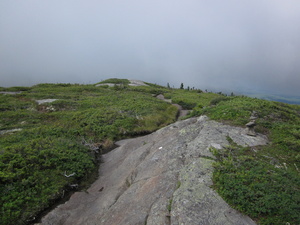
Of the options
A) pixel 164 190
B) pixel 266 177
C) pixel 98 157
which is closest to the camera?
pixel 266 177

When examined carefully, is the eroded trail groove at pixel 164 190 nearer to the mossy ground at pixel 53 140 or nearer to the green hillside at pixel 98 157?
the green hillside at pixel 98 157

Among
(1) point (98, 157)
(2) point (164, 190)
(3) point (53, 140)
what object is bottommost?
(1) point (98, 157)

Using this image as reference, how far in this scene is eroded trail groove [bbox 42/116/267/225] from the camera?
28.1 ft

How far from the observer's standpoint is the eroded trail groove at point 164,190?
8570mm

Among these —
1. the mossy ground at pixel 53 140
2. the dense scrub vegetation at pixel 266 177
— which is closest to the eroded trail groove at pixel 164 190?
the dense scrub vegetation at pixel 266 177

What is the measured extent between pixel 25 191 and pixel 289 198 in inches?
634

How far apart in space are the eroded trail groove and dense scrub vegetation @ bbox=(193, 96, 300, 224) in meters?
0.63

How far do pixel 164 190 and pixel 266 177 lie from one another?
5.49 metres

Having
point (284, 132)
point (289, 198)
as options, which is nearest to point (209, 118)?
point (284, 132)

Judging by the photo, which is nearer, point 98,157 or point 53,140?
point 53,140

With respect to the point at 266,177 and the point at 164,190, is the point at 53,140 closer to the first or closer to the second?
the point at 164,190

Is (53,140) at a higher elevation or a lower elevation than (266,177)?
lower

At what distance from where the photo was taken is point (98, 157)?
68.8 feet

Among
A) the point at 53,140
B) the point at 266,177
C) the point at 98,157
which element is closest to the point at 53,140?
the point at 53,140
